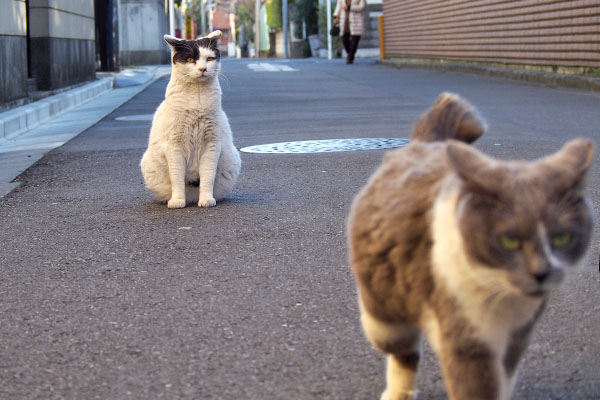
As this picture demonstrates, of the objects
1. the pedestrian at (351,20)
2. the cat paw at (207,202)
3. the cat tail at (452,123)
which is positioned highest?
the pedestrian at (351,20)

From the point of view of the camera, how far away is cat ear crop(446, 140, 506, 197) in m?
2.03

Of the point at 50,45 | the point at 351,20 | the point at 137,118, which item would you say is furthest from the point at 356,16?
the point at 137,118

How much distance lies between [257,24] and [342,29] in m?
41.7

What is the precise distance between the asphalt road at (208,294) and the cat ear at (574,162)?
1041 millimetres

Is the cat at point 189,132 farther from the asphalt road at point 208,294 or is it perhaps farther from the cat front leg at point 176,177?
the asphalt road at point 208,294

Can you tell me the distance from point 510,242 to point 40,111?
439 inches

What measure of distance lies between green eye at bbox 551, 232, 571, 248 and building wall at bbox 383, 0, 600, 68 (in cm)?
1439

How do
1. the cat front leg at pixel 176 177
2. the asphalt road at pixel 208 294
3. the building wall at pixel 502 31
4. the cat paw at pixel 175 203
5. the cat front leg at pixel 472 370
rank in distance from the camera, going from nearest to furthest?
the cat front leg at pixel 472 370
the asphalt road at pixel 208 294
the cat front leg at pixel 176 177
the cat paw at pixel 175 203
the building wall at pixel 502 31

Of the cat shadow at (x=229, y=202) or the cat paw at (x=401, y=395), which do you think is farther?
the cat shadow at (x=229, y=202)

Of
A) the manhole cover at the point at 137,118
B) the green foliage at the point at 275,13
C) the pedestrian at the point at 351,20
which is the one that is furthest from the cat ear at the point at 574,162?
the green foliage at the point at 275,13

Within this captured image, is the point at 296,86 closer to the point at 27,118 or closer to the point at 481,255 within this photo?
the point at 27,118

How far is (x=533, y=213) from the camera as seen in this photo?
199 cm

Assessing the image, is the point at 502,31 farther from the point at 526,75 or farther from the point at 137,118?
the point at 137,118

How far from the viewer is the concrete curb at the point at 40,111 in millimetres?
10547
